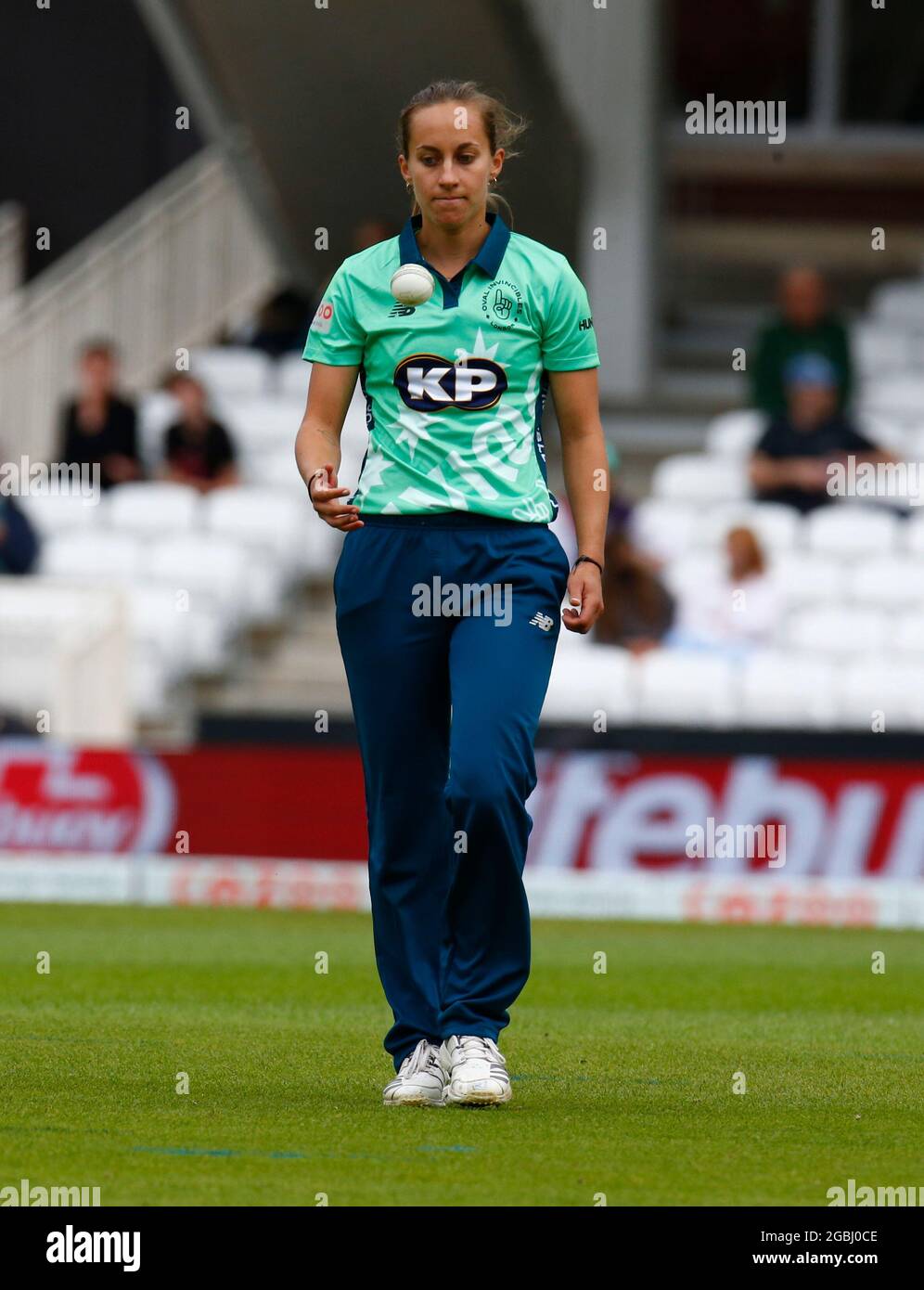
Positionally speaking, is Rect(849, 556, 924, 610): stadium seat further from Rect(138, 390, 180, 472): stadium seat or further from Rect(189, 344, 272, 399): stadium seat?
Rect(189, 344, 272, 399): stadium seat

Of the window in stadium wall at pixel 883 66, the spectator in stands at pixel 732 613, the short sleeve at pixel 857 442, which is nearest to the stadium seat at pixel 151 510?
the spectator in stands at pixel 732 613

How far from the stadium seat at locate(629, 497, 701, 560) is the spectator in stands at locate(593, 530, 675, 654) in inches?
33.7

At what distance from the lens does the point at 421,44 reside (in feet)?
57.5

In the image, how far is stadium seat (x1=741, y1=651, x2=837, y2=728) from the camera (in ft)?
46.4

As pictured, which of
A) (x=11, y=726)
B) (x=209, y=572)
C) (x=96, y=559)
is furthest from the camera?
(x=96, y=559)

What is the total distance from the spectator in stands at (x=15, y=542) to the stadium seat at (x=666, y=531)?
374 cm

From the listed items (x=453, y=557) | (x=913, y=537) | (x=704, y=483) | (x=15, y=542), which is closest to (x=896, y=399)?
(x=704, y=483)

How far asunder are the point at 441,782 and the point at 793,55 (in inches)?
598

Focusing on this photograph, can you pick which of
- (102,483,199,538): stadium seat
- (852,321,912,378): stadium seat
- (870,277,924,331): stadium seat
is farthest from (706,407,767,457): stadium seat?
(102,483,199,538): stadium seat

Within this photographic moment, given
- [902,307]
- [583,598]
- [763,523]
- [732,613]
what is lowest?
[583,598]

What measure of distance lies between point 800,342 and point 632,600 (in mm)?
2802

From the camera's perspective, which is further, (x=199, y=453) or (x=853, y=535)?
(x=199, y=453)

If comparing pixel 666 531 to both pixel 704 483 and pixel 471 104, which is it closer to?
pixel 704 483

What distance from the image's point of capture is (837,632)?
14953 millimetres
